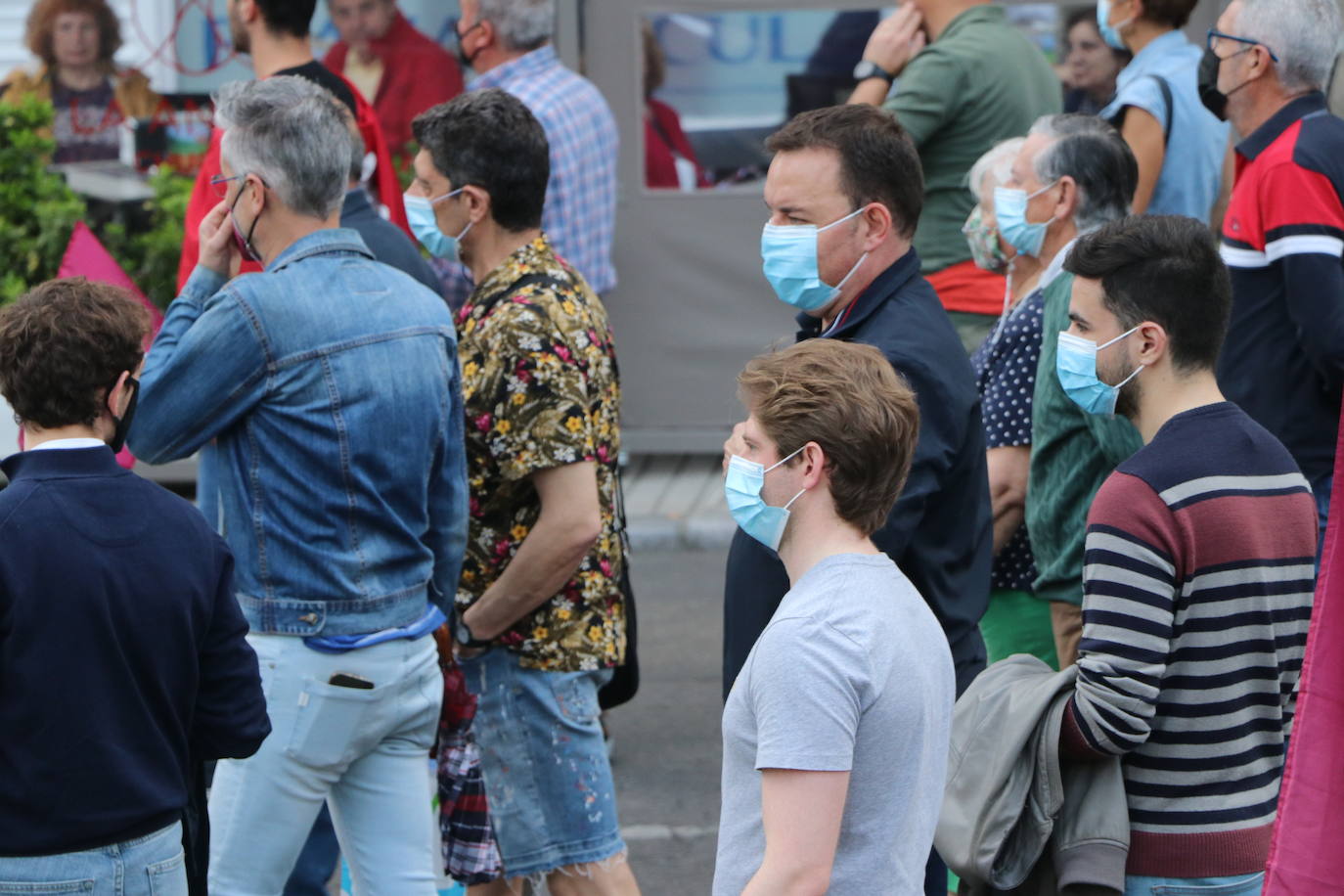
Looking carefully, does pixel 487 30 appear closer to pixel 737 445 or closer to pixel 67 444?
pixel 67 444

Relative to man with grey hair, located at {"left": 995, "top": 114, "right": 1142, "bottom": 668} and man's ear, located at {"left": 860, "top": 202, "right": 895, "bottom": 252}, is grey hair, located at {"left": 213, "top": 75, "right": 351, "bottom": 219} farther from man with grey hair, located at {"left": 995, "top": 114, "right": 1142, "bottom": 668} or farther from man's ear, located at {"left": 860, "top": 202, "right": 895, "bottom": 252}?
man with grey hair, located at {"left": 995, "top": 114, "right": 1142, "bottom": 668}

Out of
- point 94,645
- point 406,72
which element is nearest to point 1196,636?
point 94,645

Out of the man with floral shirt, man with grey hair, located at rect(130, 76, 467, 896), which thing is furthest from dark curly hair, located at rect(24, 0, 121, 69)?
man with grey hair, located at rect(130, 76, 467, 896)

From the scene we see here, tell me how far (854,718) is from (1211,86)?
9.75ft

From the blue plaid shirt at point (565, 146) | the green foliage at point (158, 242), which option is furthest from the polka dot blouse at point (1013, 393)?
the green foliage at point (158, 242)

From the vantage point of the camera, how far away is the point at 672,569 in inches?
322

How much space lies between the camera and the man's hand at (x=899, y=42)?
573 cm

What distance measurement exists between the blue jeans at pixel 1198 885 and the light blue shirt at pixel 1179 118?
2.94 meters

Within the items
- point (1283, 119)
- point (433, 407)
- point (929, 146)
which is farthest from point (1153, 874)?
point (929, 146)

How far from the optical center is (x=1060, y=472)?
358 centimetres

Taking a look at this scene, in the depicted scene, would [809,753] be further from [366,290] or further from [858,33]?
[858,33]

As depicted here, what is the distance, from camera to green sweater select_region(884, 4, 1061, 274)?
5293 millimetres

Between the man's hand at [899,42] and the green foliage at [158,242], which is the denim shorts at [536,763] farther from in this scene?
the green foliage at [158,242]

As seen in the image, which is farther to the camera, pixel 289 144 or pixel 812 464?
pixel 289 144
